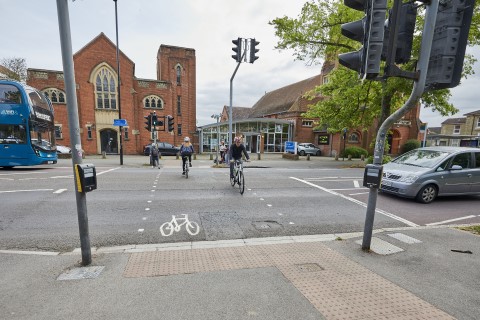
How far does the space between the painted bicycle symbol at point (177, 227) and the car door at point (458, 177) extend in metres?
7.31

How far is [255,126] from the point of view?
97.3ft

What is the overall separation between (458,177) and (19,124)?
1803 centimetres

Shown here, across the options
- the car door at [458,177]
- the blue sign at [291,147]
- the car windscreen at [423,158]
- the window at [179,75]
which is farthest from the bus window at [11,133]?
the window at [179,75]

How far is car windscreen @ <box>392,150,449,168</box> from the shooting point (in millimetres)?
7348

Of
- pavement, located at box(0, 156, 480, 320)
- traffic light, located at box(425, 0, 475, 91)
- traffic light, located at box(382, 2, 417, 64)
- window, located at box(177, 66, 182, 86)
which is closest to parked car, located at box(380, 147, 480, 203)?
pavement, located at box(0, 156, 480, 320)

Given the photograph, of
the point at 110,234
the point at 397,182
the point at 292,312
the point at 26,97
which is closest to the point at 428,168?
the point at 397,182

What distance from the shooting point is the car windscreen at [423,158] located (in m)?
7.35

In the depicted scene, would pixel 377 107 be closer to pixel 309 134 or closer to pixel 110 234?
pixel 309 134

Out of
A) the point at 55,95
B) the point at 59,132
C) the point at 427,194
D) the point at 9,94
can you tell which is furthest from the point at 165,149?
the point at 427,194

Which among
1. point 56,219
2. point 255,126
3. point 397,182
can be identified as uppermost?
point 255,126

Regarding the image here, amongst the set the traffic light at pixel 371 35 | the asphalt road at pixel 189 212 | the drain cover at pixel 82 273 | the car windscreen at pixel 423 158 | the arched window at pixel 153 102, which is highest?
the arched window at pixel 153 102

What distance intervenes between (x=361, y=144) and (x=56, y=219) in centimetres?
3202

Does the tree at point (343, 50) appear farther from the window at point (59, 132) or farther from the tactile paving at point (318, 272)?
the window at point (59, 132)

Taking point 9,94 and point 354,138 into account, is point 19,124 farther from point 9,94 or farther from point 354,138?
point 354,138
